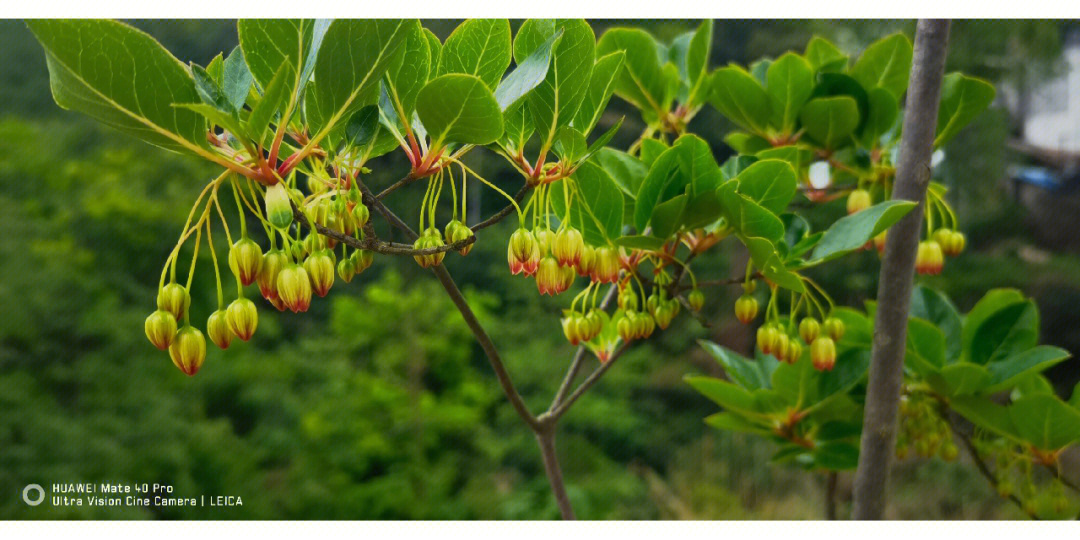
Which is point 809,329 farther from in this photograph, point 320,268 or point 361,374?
point 361,374

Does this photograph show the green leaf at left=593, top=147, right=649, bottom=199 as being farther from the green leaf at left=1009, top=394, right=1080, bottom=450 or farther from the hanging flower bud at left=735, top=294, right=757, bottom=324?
the green leaf at left=1009, top=394, right=1080, bottom=450

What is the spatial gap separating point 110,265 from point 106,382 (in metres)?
Answer: 0.23

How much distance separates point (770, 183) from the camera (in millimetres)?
429

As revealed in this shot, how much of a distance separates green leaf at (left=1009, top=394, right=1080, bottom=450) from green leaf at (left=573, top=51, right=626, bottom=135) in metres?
0.35

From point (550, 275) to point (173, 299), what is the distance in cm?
14

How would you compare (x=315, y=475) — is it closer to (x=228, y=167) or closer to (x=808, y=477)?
(x=808, y=477)

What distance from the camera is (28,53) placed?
1.36m

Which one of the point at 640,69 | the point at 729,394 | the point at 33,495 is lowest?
the point at 33,495

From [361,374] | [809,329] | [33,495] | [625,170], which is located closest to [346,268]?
[625,170]

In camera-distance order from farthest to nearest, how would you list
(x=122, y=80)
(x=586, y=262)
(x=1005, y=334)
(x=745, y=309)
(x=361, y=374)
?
(x=361, y=374)
(x=1005, y=334)
(x=745, y=309)
(x=586, y=262)
(x=122, y=80)

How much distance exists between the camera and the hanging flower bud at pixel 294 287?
29cm

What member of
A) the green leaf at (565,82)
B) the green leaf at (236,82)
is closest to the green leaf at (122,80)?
the green leaf at (236,82)

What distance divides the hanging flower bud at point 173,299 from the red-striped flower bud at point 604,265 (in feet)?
0.58

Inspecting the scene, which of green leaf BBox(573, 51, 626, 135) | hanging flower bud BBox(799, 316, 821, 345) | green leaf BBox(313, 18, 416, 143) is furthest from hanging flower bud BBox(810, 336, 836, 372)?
green leaf BBox(313, 18, 416, 143)
